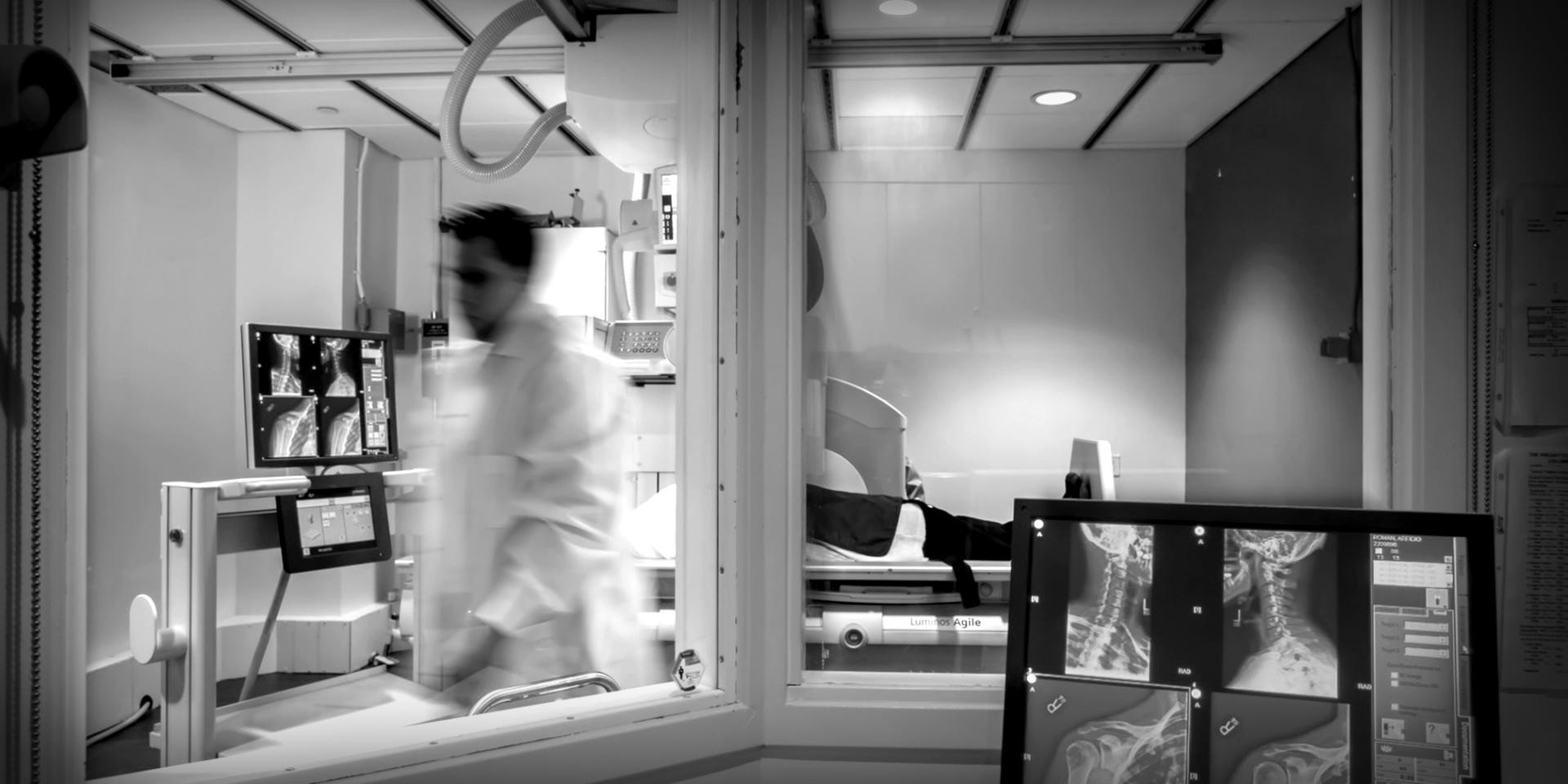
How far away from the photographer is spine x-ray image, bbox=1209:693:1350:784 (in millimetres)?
1062

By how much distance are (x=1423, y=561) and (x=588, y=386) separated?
1.55 meters

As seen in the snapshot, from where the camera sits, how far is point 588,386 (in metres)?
2.05

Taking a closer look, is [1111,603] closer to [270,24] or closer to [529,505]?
[529,505]

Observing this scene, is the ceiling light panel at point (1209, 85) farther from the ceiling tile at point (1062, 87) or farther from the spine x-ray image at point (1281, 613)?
the spine x-ray image at point (1281, 613)

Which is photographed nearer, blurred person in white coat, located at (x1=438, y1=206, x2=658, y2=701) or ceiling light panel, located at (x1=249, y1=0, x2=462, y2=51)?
blurred person in white coat, located at (x1=438, y1=206, x2=658, y2=701)

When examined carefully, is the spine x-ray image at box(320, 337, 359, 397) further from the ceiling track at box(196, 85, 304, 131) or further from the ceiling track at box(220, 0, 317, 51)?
the ceiling track at box(196, 85, 304, 131)

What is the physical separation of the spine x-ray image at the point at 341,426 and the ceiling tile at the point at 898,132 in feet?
7.40

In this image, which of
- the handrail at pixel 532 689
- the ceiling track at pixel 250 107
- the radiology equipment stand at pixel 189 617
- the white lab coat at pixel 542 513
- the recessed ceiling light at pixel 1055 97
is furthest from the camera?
the ceiling track at pixel 250 107

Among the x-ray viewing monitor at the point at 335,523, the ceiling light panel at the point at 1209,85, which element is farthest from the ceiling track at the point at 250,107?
the ceiling light panel at the point at 1209,85

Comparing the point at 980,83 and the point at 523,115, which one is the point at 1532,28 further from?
the point at 523,115

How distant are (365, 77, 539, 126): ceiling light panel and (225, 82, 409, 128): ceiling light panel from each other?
13 cm

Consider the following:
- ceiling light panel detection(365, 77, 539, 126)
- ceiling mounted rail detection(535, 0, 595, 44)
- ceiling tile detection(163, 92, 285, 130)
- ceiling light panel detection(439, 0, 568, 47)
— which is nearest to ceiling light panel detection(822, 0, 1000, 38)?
ceiling mounted rail detection(535, 0, 595, 44)

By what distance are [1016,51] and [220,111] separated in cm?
367

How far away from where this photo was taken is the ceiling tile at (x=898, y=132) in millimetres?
1569
